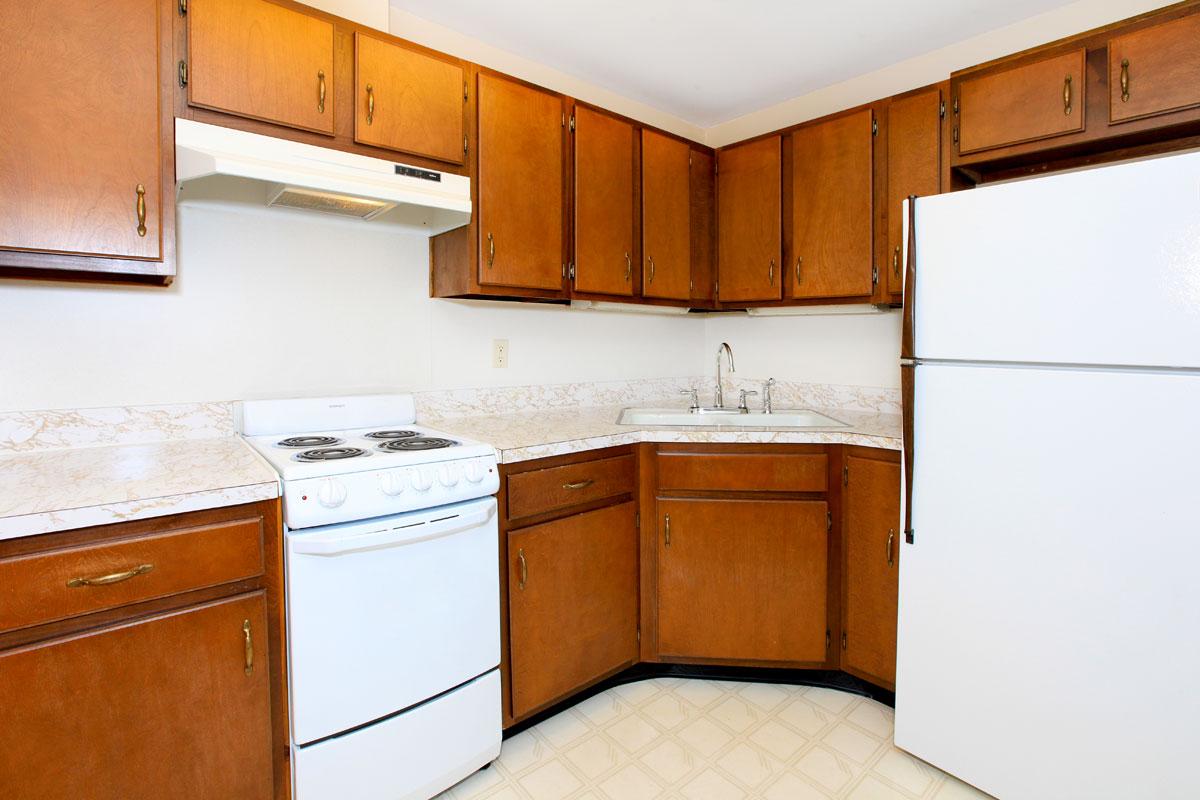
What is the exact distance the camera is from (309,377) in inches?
79.4

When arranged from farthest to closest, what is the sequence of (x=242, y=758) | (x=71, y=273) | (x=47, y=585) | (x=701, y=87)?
(x=701, y=87), (x=71, y=273), (x=242, y=758), (x=47, y=585)

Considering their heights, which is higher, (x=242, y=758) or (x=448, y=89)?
(x=448, y=89)

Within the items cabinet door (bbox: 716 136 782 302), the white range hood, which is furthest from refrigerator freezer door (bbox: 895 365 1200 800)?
the white range hood

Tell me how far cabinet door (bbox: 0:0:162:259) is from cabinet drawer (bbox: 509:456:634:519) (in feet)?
3.64

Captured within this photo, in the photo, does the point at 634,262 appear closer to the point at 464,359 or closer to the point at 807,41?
the point at 464,359

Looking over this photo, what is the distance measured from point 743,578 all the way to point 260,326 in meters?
1.81

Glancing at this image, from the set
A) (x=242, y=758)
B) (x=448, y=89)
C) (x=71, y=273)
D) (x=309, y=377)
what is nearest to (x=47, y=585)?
(x=242, y=758)

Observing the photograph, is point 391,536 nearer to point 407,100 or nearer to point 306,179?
point 306,179

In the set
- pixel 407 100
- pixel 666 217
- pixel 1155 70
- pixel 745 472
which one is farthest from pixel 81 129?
pixel 1155 70

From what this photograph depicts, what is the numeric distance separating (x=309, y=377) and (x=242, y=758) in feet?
3.60

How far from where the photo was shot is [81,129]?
1386 mm

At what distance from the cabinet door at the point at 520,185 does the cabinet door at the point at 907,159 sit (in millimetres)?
1208

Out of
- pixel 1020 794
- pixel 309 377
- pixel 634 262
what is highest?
pixel 634 262

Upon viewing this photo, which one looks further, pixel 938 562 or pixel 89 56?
pixel 938 562
